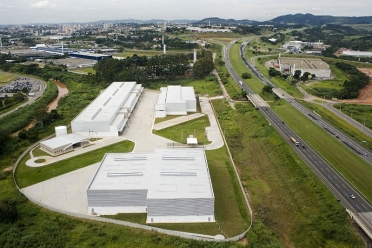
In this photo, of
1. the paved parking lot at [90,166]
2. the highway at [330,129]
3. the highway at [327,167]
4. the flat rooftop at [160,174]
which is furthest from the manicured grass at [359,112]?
the flat rooftop at [160,174]

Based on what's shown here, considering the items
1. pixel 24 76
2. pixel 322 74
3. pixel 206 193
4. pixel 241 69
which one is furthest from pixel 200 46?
pixel 206 193

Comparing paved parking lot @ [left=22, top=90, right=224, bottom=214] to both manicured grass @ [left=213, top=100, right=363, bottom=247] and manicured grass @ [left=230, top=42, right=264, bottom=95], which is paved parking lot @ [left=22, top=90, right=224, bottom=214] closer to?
manicured grass @ [left=213, top=100, right=363, bottom=247]

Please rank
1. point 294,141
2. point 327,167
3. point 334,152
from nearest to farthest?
point 327,167, point 334,152, point 294,141

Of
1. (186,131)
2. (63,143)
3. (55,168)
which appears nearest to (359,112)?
(186,131)

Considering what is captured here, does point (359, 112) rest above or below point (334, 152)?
above

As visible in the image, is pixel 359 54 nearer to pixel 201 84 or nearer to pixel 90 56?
pixel 201 84

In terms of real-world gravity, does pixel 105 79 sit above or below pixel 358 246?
above

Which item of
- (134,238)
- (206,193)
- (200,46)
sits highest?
(200,46)

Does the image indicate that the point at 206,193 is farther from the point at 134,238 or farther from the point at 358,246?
the point at 358,246
